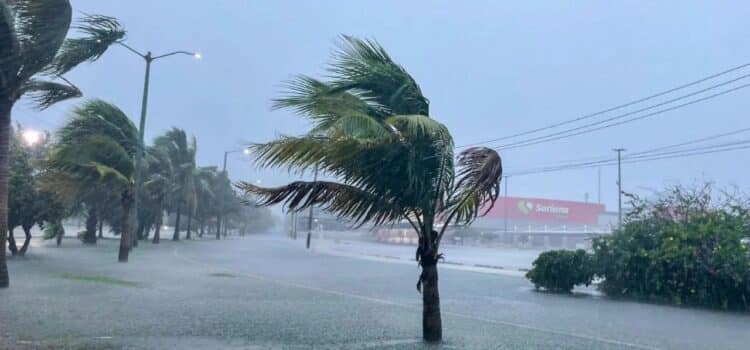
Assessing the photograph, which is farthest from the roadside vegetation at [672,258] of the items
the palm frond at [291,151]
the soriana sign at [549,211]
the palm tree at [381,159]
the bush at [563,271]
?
the soriana sign at [549,211]

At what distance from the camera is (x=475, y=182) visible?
798cm

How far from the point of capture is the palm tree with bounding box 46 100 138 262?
22.1 m

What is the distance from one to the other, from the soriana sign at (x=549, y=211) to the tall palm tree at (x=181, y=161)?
47.0 m

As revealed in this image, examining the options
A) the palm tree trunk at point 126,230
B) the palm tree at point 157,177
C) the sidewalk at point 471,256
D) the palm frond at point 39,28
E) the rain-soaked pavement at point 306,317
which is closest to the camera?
the rain-soaked pavement at point 306,317

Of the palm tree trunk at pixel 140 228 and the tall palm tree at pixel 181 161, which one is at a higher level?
the tall palm tree at pixel 181 161

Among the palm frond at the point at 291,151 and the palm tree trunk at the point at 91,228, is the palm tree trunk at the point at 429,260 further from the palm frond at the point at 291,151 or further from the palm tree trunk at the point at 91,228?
the palm tree trunk at the point at 91,228

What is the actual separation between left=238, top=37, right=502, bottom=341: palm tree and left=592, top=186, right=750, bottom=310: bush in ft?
29.1

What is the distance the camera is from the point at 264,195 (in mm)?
7945

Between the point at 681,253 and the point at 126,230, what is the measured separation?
19.1 metres

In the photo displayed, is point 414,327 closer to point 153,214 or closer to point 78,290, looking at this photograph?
point 78,290

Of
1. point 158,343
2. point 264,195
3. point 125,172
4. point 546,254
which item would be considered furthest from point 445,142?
point 125,172

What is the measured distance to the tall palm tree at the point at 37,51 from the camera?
37.6 ft

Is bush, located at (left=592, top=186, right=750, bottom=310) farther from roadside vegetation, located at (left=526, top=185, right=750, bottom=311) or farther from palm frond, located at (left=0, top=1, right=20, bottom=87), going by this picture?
palm frond, located at (left=0, top=1, right=20, bottom=87)

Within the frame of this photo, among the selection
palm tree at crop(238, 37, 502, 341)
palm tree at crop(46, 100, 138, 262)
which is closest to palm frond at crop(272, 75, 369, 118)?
palm tree at crop(238, 37, 502, 341)
